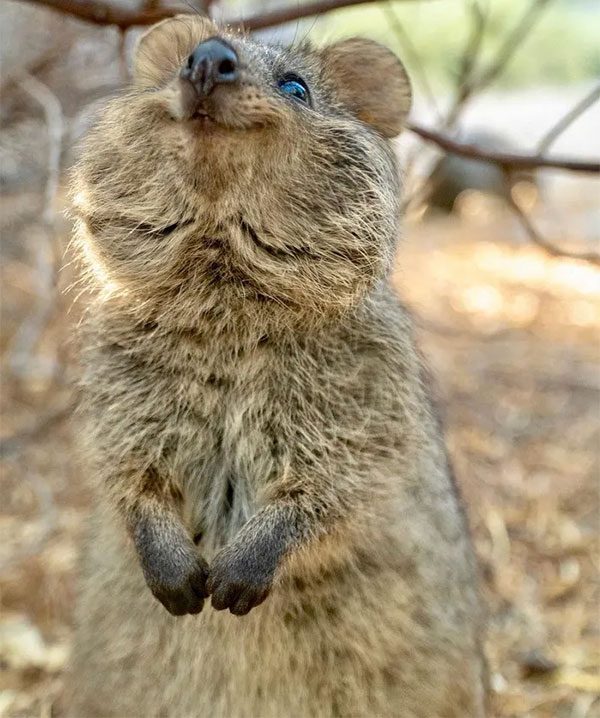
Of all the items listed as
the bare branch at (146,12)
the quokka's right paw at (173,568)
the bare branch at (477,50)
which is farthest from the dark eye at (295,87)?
the bare branch at (477,50)

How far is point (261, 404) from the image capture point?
2.38 metres

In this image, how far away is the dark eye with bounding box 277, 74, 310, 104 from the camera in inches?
92.2

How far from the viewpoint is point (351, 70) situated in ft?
8.87

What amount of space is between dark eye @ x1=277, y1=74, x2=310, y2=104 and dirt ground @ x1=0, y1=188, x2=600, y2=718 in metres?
0.77

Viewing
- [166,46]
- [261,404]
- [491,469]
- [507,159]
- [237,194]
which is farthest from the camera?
[491,469]

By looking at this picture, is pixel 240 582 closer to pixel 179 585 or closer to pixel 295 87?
pixel 179 585

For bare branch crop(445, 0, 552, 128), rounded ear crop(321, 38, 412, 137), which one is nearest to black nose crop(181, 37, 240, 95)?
rounded ear crop(321, 38, 412, 137)

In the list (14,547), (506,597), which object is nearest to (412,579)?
(506,597)

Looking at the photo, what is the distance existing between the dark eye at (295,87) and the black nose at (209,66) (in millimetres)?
335

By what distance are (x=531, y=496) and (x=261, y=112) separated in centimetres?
346

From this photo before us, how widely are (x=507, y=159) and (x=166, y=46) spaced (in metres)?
1.50

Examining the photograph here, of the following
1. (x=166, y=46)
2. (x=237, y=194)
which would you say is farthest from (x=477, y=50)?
→ (x=237, y=194)

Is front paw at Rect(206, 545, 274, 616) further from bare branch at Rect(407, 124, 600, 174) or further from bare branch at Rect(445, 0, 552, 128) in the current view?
bare branch at Rect(445, 0, 552, 128)

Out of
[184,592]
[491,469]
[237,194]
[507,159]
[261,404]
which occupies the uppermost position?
[237,194]
